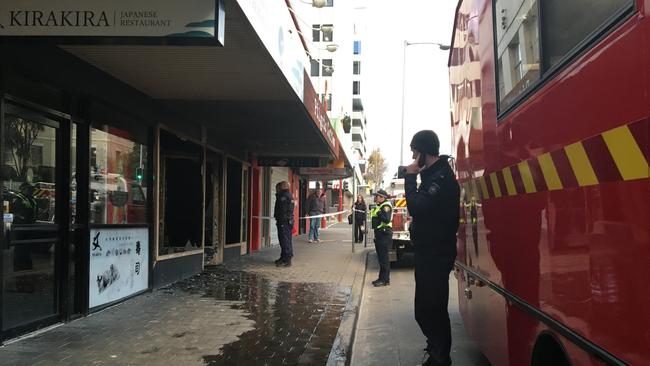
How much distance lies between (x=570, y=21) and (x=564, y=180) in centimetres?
68

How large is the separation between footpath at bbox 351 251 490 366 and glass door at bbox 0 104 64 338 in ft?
10.8

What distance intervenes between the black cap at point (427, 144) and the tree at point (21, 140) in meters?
3.76

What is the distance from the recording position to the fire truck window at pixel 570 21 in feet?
6.66

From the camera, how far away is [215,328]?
616 cm

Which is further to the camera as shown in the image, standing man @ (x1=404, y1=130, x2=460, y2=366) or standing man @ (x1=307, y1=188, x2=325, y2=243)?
standing man @ (x1=307, y1=188, x2=325, y2=243)

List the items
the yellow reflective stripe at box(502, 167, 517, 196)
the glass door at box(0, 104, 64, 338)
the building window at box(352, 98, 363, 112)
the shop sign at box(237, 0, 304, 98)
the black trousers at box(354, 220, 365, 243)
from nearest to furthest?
1. the yellow reflective stripe at box(502, 167, 517, 196)
2. the shop sign at box(237, 0, 304, 98)
3. the glass door at box(0, 104, 64, 338)
4. the black trousers at box(354, 220, 365, 243)
5. the building window at box(352, 98, 363, 112)

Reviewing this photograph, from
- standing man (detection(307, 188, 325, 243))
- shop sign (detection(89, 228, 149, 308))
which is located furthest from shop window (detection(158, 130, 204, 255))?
standing man (detection(307, 188, 325, 243))

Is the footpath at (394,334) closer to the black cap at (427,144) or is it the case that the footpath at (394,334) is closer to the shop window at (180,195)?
the black cap at (427,144)

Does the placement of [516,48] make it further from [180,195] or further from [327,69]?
[327,69]

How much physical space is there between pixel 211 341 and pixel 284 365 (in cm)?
106

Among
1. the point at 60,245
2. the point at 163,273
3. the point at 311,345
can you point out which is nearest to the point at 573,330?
the point at 311,345

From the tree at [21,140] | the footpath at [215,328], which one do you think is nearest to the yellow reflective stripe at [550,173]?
the footpath at [215,328]

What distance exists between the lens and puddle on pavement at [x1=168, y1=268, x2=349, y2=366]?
17.0 ft

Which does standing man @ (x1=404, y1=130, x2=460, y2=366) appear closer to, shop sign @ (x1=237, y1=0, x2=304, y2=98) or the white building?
shop sign @ (x1=237, y1=0, x2=304, y2=98)
